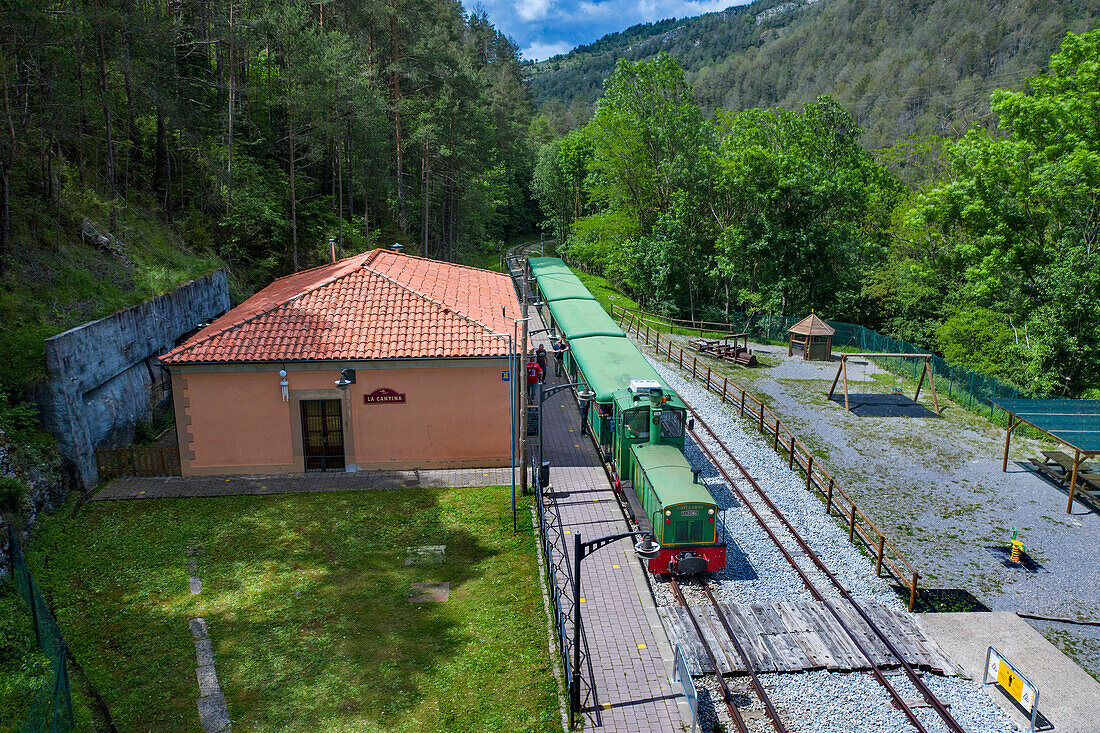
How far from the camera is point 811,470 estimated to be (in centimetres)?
1969

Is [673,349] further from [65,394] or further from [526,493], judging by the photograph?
[65,394]

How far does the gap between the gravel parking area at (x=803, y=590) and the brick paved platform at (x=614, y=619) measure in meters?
0.71

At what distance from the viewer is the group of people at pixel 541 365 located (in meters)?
21.6

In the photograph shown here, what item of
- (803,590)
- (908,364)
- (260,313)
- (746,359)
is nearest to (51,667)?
(260,313)

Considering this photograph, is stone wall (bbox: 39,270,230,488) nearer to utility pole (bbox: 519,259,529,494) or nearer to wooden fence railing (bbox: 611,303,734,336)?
utility pole (bbox: 519,259,529,494)

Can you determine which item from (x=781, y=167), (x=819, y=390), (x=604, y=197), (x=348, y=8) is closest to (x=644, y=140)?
(x=604, y=197)

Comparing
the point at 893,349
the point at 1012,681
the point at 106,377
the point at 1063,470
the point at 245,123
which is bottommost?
the point at 1012,681

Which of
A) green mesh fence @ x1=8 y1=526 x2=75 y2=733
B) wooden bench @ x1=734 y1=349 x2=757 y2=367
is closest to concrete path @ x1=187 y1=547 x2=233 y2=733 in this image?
green mesh fence @ x1=8 y1=526 x2=75 y2=733

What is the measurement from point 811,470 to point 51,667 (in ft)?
60.4

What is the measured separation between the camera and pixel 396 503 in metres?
17.4

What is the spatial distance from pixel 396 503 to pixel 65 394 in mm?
8774

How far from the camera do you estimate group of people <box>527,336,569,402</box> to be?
2164 cm

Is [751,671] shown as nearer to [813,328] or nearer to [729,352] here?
[729,352]

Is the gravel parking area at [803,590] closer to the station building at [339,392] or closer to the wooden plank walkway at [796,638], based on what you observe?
the wooden plank walkway at [796,638]
